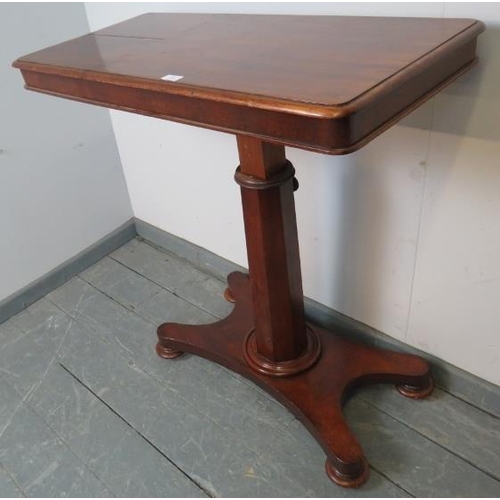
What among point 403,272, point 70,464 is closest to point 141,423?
point 70,464

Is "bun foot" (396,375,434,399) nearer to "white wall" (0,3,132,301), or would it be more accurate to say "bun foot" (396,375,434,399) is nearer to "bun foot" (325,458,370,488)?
"bun foot" (325,458,370,488)

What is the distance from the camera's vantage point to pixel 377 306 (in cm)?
135

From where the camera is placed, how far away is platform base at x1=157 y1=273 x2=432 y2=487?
1.11 meters

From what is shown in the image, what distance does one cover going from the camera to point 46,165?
1.64 meters

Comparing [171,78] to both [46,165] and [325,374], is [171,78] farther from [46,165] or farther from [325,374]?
[46,165]

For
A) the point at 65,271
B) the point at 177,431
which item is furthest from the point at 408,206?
the point at 65,271

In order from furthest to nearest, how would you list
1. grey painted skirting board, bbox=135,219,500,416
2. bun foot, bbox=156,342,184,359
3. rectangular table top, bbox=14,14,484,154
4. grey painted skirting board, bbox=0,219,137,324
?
grey painted skirting board, bbox=0,219,137,324 < bun foot, bbox=156,342,184,359 < grey painted skirting board, bbox=135,219,500,416 < rectangular table top, bbox=14,14,484,154

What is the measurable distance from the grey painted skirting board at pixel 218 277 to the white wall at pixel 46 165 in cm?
3

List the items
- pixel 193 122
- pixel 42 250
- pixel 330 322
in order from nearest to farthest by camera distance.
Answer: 1. pixel 193 122
2. pixel 330 322
3. pixel 42 250

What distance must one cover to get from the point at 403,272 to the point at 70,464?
88 cm

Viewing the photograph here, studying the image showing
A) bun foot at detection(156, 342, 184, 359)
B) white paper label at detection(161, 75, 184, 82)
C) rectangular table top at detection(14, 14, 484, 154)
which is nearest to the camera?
rectangular table top at detection(14, 14, 484, 154)

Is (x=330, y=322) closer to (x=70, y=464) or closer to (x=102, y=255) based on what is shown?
(x=70, y=464)

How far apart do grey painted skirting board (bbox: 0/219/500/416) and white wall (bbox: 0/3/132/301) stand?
32mm

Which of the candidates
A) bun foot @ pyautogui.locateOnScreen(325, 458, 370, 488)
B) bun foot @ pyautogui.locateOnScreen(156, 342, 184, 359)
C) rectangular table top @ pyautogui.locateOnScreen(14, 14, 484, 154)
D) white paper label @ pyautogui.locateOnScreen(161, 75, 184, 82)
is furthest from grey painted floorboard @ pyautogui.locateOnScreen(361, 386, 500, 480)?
white paper label @ pyautogui.locateOnScreen(161, 75, 184, 82)
